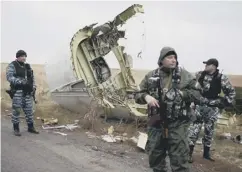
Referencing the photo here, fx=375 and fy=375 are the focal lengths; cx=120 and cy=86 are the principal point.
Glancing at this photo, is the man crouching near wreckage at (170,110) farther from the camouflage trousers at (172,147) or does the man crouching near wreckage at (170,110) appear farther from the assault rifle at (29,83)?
the assault rifle at (29,83)

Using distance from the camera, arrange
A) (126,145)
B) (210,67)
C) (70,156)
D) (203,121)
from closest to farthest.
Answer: (70,156) → (210,67) → (203,121) → (126,145)

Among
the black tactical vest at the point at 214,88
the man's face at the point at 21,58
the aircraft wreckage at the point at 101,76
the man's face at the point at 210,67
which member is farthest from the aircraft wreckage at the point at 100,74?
the man's face at the point at 210,67

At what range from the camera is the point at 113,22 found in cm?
1044

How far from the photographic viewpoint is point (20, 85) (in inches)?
309

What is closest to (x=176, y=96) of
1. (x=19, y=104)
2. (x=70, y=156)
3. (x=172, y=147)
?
(x=172, y=147)

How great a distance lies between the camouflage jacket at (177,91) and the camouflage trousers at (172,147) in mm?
145

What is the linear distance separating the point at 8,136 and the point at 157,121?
4449 millimetres

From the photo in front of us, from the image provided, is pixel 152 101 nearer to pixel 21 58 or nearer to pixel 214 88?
pixel 214 88

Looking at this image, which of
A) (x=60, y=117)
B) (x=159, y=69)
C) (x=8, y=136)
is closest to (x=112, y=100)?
(x=60, y=117)

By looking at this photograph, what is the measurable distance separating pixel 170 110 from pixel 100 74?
7.25 metres

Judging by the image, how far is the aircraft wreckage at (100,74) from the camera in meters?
10.0

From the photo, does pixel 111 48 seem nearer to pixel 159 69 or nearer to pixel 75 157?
pixel 75 157

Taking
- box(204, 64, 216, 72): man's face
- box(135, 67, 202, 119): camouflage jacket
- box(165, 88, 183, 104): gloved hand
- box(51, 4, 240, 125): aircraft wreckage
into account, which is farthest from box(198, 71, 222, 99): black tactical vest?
box(51, 4, 240, 125): aircraft wreckage

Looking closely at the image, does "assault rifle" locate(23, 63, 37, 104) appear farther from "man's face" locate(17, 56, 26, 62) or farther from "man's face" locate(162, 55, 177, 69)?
"man's face" locate(162, 55, 177, 69)
